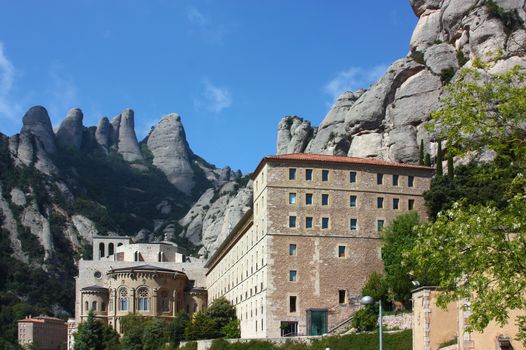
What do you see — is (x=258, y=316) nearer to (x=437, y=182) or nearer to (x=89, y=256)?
(x=437, y=182)

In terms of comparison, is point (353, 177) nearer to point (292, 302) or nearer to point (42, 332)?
point (292, 302)

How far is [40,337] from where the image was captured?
142 m

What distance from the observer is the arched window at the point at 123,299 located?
111750mm

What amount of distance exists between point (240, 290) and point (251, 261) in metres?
7.54

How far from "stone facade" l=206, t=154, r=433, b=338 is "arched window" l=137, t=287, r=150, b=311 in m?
37.7

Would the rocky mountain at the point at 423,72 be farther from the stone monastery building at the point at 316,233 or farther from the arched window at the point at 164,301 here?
the arched window at the point at 164,301

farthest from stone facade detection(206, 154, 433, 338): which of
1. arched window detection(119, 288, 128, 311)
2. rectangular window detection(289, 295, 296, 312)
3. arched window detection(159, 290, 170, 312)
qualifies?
arched window detection(119, 288, 128, 311)

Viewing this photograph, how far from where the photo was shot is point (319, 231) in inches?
2854

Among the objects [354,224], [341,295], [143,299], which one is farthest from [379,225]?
[143,299]

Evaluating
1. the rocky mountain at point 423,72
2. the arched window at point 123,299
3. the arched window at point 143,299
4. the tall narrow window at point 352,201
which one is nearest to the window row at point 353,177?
the tall narrow window at point 352,201

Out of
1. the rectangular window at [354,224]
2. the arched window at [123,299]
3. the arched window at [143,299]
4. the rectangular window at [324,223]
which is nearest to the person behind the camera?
the rectangular window at [324,223]

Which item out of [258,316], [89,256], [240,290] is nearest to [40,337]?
[89,256]

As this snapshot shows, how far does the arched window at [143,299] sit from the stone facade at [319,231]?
37750 millimetres

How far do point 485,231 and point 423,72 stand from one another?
82.3 meters
